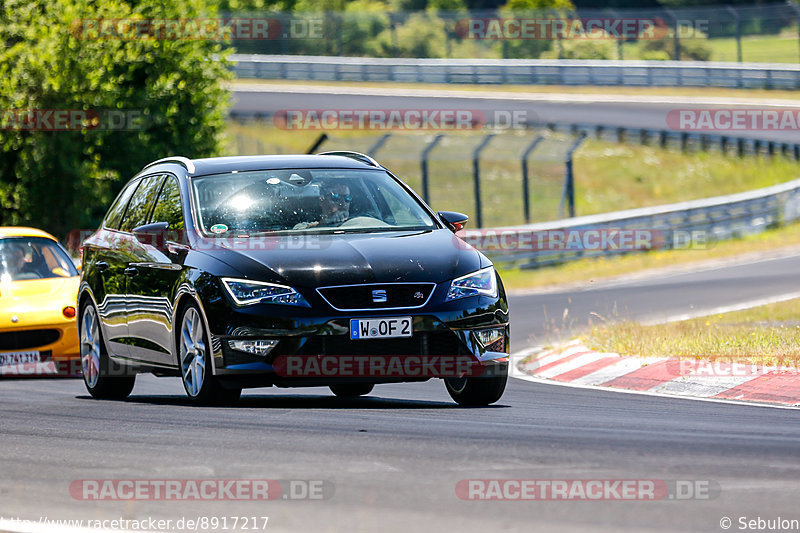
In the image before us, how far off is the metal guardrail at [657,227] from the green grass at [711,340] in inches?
397

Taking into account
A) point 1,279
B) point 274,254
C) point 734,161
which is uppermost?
point 274,254

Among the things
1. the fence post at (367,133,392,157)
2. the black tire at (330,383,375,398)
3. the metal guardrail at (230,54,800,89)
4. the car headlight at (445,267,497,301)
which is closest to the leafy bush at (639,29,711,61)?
the metal guardrail at (230,54,800,89)

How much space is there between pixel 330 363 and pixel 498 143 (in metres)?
31.6

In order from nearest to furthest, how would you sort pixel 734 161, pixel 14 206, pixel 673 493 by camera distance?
pixel 673 493
pixel 14 206
pixel 734 161

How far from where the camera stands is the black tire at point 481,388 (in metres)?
9.22

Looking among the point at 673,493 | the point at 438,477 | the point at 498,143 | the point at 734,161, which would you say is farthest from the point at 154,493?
the point at 734,161

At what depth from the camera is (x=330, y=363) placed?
855cm

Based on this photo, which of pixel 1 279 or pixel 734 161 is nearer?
pixel 1 279

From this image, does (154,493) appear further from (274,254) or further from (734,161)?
(734,161)

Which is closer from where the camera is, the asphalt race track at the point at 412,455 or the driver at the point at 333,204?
Answer: the asphalt race track at the point at 412,455

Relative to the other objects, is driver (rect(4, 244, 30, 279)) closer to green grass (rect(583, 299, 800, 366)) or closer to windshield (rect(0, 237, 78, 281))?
windshield (rect(0, 237, 78, 281))

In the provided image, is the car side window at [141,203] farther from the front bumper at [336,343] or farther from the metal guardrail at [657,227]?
the metal guardrail at [657,227]

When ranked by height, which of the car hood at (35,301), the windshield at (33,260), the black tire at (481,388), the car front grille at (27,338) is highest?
the black tire at (481,388)

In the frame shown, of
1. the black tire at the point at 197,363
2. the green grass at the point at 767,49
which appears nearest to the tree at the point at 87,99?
the black tire at the point at 197,363
